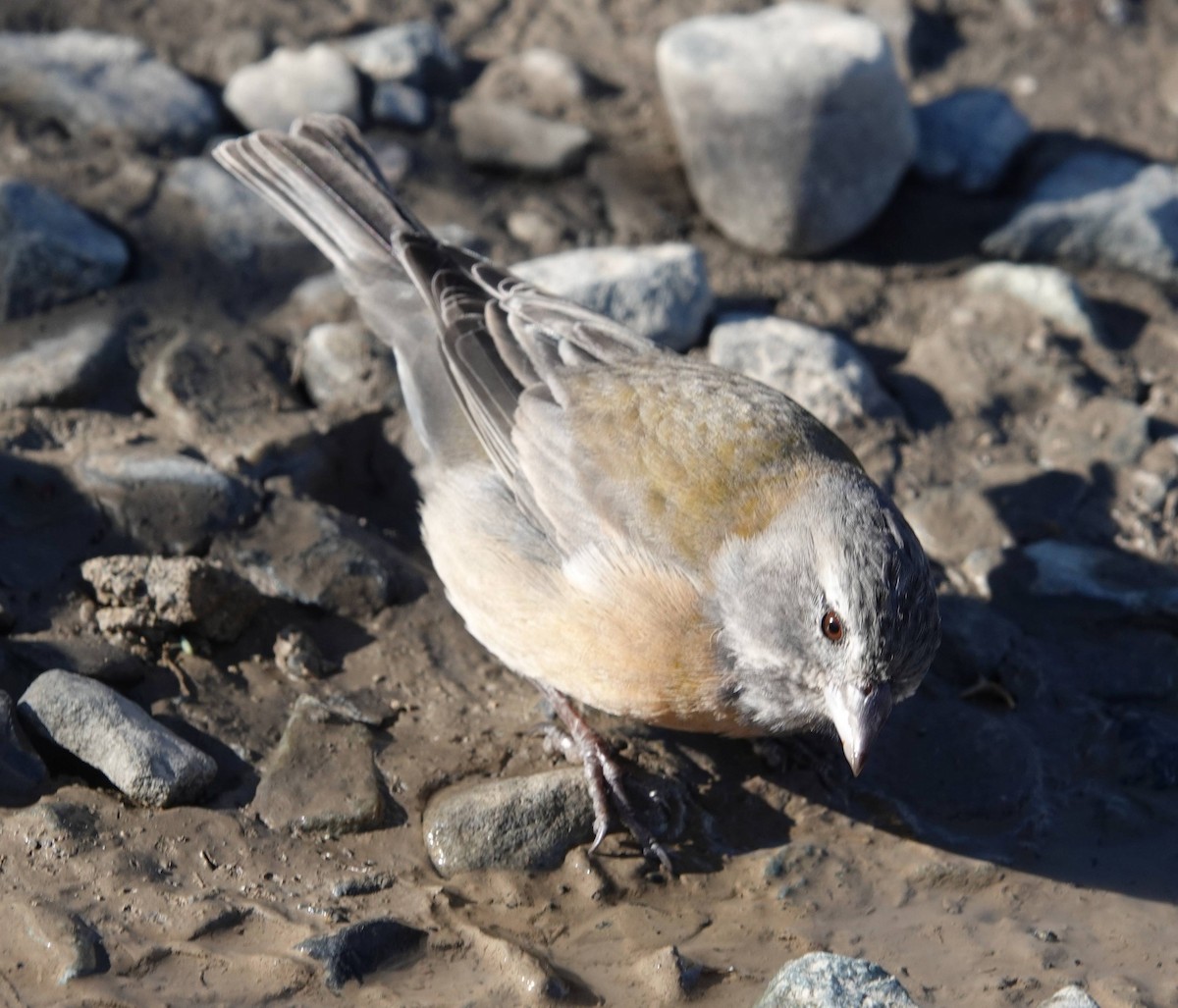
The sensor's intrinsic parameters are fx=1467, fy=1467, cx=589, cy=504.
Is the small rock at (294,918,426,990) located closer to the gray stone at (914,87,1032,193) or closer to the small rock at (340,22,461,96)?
the small rock at (340,22,461,96)

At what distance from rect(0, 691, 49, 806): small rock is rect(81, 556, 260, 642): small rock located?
61 centimetres

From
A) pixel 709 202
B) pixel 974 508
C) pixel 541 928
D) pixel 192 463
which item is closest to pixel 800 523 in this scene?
pixel 541 928

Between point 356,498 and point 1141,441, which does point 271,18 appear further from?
point 1141,441

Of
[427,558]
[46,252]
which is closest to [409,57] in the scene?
[46,252]

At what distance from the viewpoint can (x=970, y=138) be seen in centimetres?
789

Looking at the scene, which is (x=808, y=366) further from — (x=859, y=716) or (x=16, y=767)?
(x=16, y=767)

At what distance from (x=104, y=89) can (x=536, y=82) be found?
7.41ft

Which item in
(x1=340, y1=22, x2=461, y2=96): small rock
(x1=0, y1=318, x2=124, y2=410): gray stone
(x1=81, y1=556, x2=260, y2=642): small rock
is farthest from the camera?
(x1=340, y1=22, x2=461, y2=96): small rock

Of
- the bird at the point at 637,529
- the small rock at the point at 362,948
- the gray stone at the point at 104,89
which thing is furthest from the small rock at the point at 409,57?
the small rock at the point at 362,948

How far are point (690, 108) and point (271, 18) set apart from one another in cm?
238

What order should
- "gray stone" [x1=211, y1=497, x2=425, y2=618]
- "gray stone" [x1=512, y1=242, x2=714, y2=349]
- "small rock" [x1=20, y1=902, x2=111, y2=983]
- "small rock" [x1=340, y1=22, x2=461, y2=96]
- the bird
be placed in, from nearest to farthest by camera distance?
1. "small rock" [x1=20, y1=902, x2=111, y2=983]
2. the bird
3. "gray stone" [x1=211, y1=497, x2=425, y2=618]
4. "gray stone" [x1=512, y1=242, x2=714, y2=349]
5. "small rock" [x1=340, y1=22, x2=461, y2=96]

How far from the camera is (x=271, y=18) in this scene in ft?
25.9

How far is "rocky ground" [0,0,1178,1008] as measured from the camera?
4430mm

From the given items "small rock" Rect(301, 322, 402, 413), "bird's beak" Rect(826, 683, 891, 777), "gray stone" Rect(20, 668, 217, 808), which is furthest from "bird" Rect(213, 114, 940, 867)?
"gray stone" Rect(20, 668, 217, 808)
